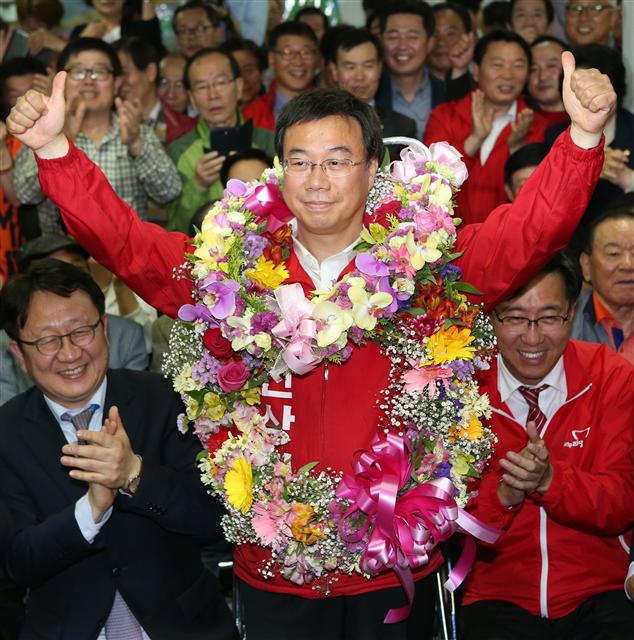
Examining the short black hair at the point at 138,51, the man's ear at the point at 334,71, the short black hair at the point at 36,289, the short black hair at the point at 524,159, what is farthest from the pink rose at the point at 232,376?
the short black hair at the point at 138,51

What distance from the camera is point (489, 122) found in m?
5.71

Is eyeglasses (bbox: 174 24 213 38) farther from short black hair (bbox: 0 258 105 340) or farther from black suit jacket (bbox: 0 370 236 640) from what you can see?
black suit jacket (bbox: 0 370 236 640)

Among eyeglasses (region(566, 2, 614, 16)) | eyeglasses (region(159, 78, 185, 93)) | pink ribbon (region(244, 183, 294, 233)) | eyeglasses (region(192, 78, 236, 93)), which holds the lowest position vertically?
pink ribbon (region(244, 183, 294, 233))

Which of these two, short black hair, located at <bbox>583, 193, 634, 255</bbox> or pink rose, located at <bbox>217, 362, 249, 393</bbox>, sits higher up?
short black hair, located at <bbox>583, 193, 634, 255</bbox>

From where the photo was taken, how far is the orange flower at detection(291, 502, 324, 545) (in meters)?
2.71

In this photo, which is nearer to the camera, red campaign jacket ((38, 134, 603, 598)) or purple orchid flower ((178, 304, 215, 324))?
red campaign jacket ((38, 134, 603, 598))

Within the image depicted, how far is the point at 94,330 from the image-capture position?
3.13m

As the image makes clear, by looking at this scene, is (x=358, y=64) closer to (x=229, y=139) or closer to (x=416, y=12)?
(x=416, y=12)

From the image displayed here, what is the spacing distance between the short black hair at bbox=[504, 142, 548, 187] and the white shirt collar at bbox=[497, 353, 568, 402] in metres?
1.76

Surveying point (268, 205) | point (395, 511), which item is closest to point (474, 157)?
point (268, 205)

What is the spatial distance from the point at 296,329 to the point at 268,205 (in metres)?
0.36

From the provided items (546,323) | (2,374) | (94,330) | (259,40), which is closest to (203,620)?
(94,330)

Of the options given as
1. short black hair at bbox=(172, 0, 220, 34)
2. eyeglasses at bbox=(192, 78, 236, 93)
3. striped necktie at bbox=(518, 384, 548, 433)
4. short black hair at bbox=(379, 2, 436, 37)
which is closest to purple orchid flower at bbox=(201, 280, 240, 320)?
striped necktie at bbox=(518, 384, 548, 433)

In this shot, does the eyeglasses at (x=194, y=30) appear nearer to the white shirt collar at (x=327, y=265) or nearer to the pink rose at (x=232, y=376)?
the white shirt collar at (x=327, y=265)
